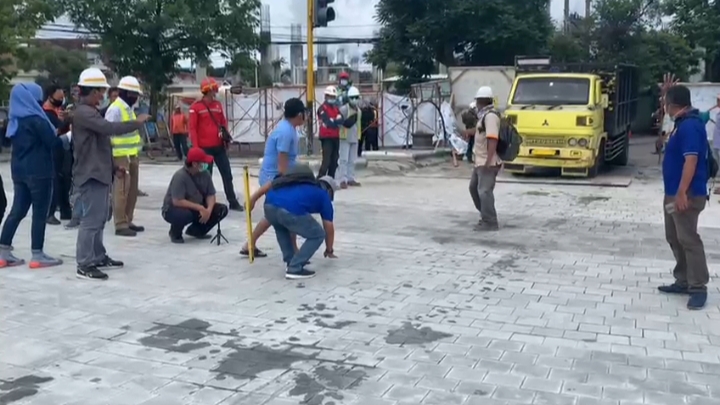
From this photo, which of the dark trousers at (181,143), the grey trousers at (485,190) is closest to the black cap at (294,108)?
the grey trousers at (485,190)

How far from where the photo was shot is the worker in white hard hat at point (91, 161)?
24.6 feet

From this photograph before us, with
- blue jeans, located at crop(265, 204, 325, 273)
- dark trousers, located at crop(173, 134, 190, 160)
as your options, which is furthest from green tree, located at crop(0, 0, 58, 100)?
blue jeans, located at crop(265, 204, 325, 273)

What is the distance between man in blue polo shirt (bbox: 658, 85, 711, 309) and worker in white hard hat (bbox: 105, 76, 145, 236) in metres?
5.87

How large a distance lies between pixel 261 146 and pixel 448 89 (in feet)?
20.6

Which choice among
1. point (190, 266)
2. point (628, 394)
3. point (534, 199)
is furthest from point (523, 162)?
point (628, 394)

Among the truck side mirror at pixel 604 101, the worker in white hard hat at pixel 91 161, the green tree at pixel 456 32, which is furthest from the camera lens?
the green tree at pixel 456 32

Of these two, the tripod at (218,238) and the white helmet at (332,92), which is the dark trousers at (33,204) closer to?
the tripod at (218,238)

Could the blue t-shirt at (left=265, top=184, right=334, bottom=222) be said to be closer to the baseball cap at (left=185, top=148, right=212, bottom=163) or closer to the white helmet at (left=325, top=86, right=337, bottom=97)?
the baseball cap at (left=185, top=148, right=212, bottom=163)

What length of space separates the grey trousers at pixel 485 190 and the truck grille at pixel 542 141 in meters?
5.87

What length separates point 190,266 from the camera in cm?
832

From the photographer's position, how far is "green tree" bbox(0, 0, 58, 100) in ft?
78.1

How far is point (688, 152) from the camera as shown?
6.68 metres

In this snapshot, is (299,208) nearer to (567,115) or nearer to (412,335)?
(412,335)

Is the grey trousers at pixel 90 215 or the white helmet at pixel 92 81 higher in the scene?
the white helmet at pixel 92 81
